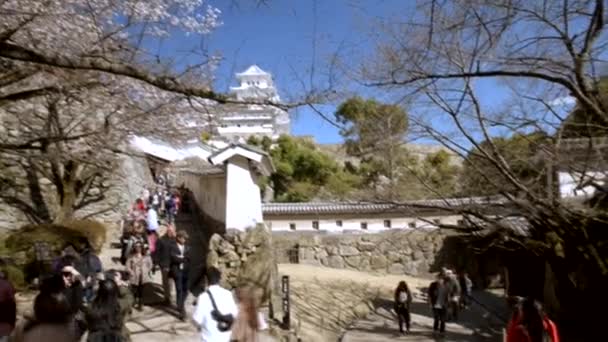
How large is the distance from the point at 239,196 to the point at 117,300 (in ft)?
20.8

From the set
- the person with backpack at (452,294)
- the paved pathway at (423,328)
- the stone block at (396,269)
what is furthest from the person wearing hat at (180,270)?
the stone block at (396,269)

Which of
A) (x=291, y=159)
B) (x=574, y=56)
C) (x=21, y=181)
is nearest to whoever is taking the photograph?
(x=574, y=56)

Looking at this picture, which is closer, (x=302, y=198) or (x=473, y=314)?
(x=473, y=314)

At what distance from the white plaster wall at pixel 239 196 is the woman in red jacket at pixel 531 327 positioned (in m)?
7.39

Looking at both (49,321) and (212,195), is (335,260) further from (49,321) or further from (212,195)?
(49,321)

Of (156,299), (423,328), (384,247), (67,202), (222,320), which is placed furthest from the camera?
(384,247)

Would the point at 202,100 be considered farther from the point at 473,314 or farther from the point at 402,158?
the point at 473,314

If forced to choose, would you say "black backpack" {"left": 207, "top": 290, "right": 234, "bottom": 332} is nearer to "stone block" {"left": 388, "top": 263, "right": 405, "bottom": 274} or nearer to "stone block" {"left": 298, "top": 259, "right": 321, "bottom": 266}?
"stone block" {"left": 298, "top": 259, "right": 321, "bottom": 266}

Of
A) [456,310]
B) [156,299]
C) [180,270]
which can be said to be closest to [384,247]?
[456,310]

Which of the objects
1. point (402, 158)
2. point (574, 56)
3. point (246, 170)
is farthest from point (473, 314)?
point (574, 56)

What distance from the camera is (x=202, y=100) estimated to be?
4.66m

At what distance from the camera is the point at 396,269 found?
21.7 metres

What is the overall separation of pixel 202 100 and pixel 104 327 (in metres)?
2.37

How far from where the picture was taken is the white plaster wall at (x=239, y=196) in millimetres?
11523
